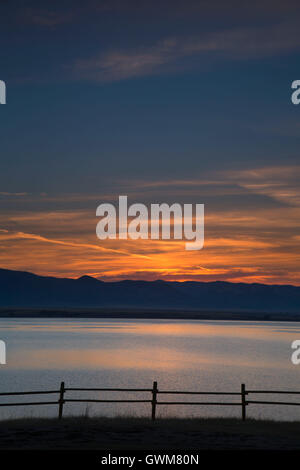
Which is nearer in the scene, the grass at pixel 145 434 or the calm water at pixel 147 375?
the grass at pixel 145 434

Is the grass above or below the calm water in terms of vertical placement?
below

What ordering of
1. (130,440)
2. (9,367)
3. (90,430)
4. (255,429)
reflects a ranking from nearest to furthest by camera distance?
1. (130,440)
2. (90,430)
3. (255,429)
4. (9,367)

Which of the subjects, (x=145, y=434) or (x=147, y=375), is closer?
(x=145, y=434)

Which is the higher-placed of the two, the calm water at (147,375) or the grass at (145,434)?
the calm water at (147,375)

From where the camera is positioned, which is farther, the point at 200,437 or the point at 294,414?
the point at 294,414

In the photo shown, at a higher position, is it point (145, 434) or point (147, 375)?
point (147, 375)

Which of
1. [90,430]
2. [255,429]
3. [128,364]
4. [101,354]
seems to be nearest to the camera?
[90,430]

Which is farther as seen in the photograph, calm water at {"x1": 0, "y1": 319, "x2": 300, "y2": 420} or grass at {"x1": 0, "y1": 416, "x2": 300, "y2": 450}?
calm water at {"x1": 0, "y1": 319, "x2": 300, "y2": 420}

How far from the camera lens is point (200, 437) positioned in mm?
23500
